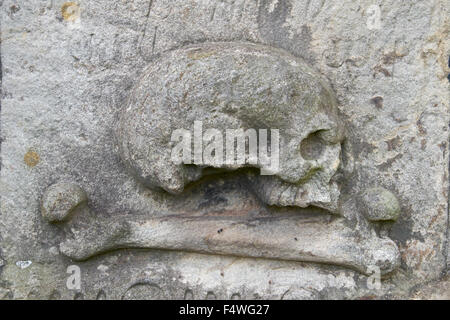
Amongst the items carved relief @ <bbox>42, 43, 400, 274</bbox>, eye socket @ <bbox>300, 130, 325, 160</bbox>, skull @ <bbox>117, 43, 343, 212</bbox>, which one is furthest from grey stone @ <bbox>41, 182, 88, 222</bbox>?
eye socket @ <bbox>300, 130, 325, 160</bbox>

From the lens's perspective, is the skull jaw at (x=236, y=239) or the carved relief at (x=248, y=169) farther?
the skull jaw at (x=236, y=239)

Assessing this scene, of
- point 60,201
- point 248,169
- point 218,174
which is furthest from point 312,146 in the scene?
point 60,201

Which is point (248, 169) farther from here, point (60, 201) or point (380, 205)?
point (60, 201)

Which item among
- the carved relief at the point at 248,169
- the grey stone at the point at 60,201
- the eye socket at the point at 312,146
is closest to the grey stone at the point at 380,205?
the carved relief at the point at 248,169

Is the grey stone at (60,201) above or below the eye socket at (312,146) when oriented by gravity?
below

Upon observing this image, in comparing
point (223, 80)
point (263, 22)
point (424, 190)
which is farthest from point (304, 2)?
point (424, 190)

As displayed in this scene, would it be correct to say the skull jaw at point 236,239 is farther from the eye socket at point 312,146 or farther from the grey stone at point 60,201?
the eye socket at point 312,146

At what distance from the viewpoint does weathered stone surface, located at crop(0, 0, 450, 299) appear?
1604 millimetres

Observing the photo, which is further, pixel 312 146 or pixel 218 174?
pixel 218 174

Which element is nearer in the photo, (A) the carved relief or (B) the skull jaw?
(A) the carved relief

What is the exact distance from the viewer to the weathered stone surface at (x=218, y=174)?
1604mm

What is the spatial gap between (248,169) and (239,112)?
24 cm

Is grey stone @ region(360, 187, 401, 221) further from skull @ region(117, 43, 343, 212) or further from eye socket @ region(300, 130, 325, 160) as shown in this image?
eye socket @ region(300, 130, 325, 160)

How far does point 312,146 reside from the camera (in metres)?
1.58
